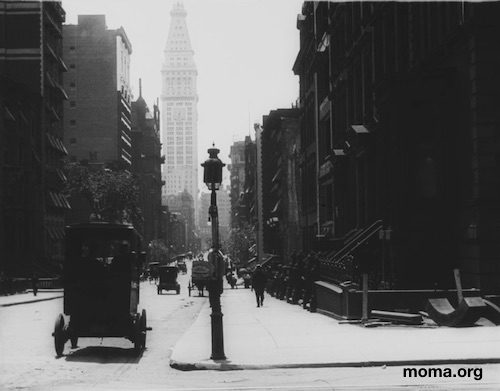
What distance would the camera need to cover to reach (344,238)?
40719mm

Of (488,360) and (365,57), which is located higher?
(365,57)

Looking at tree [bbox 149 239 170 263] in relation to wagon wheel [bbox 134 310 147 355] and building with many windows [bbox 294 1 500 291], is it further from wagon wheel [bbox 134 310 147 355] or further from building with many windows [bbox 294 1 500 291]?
wagon wheel [bbox 134 310 147 355]

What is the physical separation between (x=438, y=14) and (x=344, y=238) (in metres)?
14.9

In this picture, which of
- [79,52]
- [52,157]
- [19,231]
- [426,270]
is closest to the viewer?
[426,270]

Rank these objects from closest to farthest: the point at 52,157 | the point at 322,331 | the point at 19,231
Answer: the point at 322,331
the point at 19,231
the point at 52,157

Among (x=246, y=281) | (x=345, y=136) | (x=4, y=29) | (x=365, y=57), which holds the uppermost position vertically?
(x=4, y=29)

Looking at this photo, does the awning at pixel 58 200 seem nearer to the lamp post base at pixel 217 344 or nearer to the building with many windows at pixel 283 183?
the building with many windows at pixel 283 183

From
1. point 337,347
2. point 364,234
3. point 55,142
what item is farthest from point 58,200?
point 337,347

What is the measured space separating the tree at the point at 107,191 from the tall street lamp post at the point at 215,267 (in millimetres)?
81609

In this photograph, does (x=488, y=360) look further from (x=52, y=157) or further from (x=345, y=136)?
(x=52, y=157)

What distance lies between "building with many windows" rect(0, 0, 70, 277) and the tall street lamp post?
201 feet

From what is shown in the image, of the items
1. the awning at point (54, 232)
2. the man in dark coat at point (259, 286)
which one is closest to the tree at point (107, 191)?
the awning at point (54, 232)

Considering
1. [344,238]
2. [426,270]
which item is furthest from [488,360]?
[344,238]

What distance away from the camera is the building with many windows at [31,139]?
7994 centimetres
